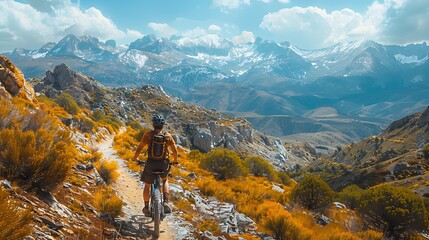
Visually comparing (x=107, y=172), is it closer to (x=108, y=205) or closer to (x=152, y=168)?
(x=108, y=205)

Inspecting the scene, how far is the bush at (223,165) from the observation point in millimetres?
23966

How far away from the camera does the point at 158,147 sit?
32.7 feet

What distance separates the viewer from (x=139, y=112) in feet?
492

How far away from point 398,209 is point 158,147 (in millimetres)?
15534

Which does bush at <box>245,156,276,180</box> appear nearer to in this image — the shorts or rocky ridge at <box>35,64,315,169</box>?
the shorts

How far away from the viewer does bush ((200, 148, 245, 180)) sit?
2397cm

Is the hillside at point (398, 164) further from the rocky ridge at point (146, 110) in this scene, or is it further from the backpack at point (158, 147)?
the backpack at point (158, 147)

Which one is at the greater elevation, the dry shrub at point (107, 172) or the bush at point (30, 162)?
the bush at point (30, 162)

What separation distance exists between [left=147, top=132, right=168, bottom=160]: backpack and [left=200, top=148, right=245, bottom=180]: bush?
14.0 metres

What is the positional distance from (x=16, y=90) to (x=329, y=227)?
71.1ft

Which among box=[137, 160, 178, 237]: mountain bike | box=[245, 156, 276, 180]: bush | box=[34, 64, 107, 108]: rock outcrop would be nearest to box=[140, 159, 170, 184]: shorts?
box=[137, 160, 178, 237]: mountain bike

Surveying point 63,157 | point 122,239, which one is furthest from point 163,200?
point 63,157

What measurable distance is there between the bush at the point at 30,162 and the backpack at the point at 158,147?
8.02 feet

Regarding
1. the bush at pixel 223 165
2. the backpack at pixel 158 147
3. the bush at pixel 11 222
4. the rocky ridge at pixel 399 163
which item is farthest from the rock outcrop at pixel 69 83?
the bush at pixel 11 222
